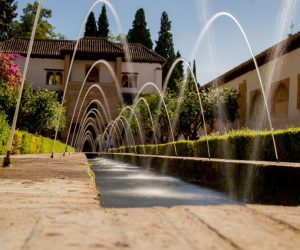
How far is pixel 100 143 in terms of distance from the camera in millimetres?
43594

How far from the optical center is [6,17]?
37750mm

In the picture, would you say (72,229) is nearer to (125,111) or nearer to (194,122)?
(194,122)

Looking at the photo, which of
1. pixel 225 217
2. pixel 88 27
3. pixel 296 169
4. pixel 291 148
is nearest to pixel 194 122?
pixel 291 148

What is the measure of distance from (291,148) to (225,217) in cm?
871

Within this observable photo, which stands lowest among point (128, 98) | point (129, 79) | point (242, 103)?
point (242, 103)

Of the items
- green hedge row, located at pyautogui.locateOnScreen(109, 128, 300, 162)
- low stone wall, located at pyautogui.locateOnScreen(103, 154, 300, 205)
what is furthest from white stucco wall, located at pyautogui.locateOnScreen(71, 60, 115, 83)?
low stone wall, located at pyautogui.locateOnScreen(103, 154, 300, 205)

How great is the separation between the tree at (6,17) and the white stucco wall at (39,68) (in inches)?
209

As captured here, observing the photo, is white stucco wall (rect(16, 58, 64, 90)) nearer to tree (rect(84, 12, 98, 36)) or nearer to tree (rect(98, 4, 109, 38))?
tree (rect(84, 12, 98, 36))

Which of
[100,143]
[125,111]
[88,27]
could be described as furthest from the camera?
[88,27]

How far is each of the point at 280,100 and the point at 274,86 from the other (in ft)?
2.43

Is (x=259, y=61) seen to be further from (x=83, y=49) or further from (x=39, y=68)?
(x=39, y=68)

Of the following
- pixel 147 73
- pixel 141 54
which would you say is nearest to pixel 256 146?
pixel 147 73

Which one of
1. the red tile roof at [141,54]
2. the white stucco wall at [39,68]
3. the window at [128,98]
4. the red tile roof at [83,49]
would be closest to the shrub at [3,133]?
the window at [128,98]

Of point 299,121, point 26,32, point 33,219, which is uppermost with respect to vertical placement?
point 26,32
